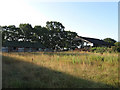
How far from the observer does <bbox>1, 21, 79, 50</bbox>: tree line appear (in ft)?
114

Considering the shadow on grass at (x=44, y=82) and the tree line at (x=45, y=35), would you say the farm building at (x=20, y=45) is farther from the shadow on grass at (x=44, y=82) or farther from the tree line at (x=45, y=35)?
the shadow on grass at (x=44, y=82)

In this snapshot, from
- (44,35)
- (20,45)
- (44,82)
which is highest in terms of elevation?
(44,35)

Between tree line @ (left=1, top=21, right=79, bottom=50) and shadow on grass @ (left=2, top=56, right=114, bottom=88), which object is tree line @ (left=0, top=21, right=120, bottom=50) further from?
shadow on grass @ (left=2, top=56, right=114, bottom=88)

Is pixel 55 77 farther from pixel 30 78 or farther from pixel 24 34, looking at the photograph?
pixel 24 34

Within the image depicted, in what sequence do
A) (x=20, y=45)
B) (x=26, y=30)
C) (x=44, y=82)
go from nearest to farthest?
1. (x=44, y=82)
2. (x=20, y=45)
3. (x=26, y=30)

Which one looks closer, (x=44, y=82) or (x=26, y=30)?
(x=44, y=82)

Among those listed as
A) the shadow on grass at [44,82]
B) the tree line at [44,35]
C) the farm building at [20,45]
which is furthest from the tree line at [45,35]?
the shadow on grass at [44,82]

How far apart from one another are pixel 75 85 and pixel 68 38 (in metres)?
33.8

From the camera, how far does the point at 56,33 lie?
36312 millimetres

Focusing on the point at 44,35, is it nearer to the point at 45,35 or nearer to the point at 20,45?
the point at 45,35

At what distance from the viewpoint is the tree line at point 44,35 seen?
Result: 114ft

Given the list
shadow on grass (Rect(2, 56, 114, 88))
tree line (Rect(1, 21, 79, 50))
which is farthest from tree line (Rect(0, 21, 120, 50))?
A: shadow on grass (Rect(2, 56, 114, 88))

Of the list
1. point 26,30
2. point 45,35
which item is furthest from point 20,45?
point 45,35

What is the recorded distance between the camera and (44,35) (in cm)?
3481
